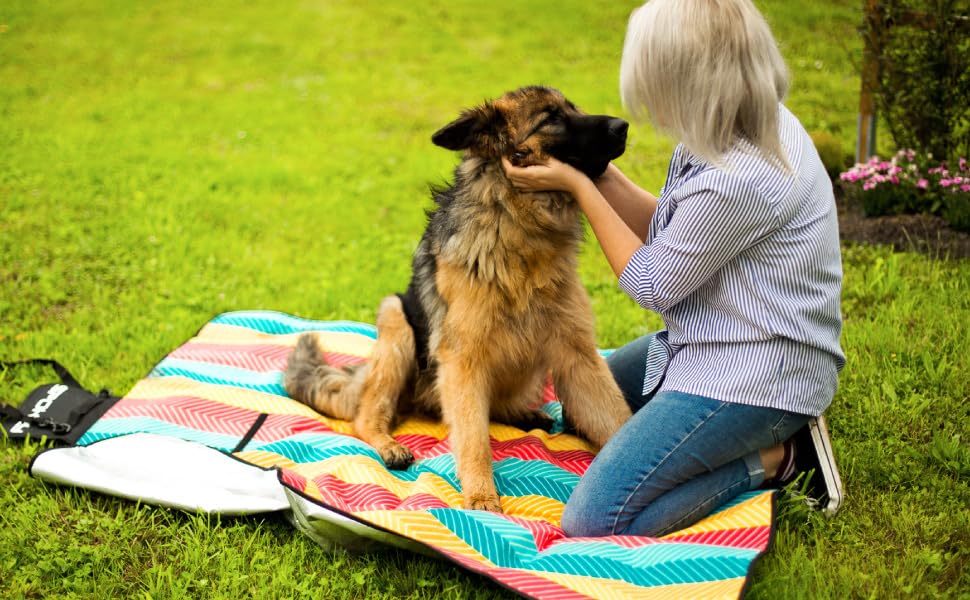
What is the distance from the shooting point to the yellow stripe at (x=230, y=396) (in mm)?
4289

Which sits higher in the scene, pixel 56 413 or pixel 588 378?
pixel 588 378

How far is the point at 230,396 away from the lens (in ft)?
14.4

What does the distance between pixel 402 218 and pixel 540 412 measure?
3776 mm

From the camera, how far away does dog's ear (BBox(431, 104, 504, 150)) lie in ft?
11.1

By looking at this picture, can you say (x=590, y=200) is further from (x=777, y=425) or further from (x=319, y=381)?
(x=319, y=381)

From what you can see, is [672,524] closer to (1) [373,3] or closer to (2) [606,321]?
(2) [606,321]

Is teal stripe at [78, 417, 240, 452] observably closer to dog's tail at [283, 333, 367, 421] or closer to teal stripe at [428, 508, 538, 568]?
dog's tail at [283, 333, 367, 421]

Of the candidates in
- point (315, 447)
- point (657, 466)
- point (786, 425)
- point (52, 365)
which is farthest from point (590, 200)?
point (52, 365)

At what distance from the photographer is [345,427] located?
4.24m

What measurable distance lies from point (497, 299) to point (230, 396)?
5.67ft

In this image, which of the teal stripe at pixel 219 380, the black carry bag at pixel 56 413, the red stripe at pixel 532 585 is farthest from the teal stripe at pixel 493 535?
the black carry bag at pixel 56 413

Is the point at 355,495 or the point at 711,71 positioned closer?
the point at 711,71

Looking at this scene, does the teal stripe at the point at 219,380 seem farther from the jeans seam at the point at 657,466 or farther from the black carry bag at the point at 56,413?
the jeans seam at the point at 657,466

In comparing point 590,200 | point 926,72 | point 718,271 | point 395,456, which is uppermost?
point 590,200
